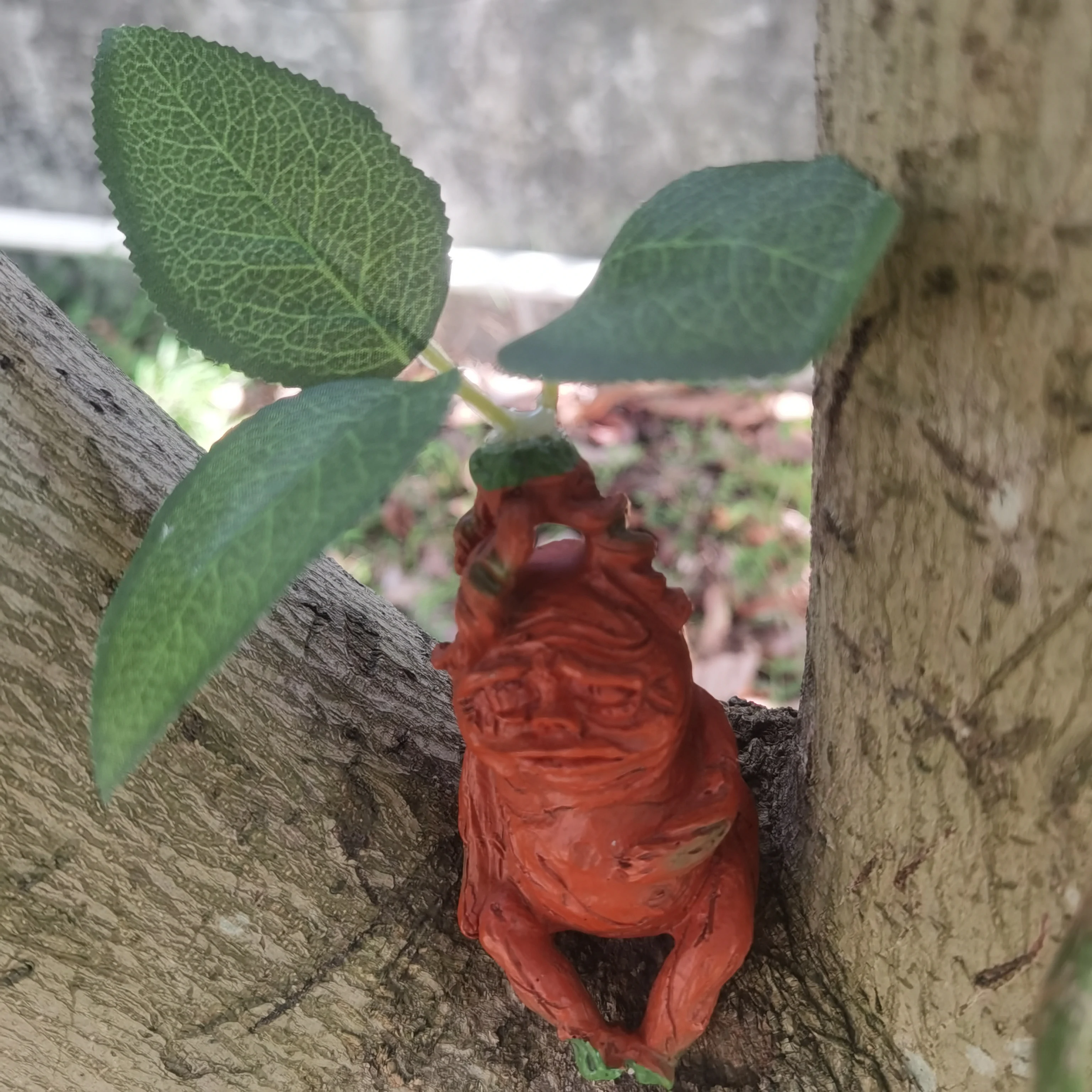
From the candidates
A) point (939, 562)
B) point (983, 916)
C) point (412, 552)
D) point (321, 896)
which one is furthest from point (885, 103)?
point (412, 552)

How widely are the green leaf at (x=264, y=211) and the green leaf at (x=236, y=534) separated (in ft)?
0.22

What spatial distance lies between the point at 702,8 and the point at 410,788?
6.04 feet

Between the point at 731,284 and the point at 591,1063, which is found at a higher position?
the point at 731,284

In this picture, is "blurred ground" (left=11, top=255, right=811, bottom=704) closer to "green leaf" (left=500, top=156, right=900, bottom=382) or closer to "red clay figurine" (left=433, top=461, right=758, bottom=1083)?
"red clay figurine" (left=433, top=461, right=758, bottom=1083)

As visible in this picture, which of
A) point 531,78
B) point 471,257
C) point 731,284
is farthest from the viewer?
point 471,257

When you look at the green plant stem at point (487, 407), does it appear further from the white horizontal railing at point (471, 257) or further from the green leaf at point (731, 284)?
the white horizontal railing at point (471, 257)

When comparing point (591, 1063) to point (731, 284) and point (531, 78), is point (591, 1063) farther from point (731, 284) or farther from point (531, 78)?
point (531, 78)

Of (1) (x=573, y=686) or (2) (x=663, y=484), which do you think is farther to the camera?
(2) (x=663, y=484)

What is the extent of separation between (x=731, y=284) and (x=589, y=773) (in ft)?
0.81

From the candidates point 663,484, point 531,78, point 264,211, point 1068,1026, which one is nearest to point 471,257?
point 531,78

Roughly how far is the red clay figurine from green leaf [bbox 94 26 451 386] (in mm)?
116

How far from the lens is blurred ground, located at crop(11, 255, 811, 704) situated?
5.80 feet

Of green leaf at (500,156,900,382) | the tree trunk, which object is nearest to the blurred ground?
the tree trunk

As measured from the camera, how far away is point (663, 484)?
192 cm
